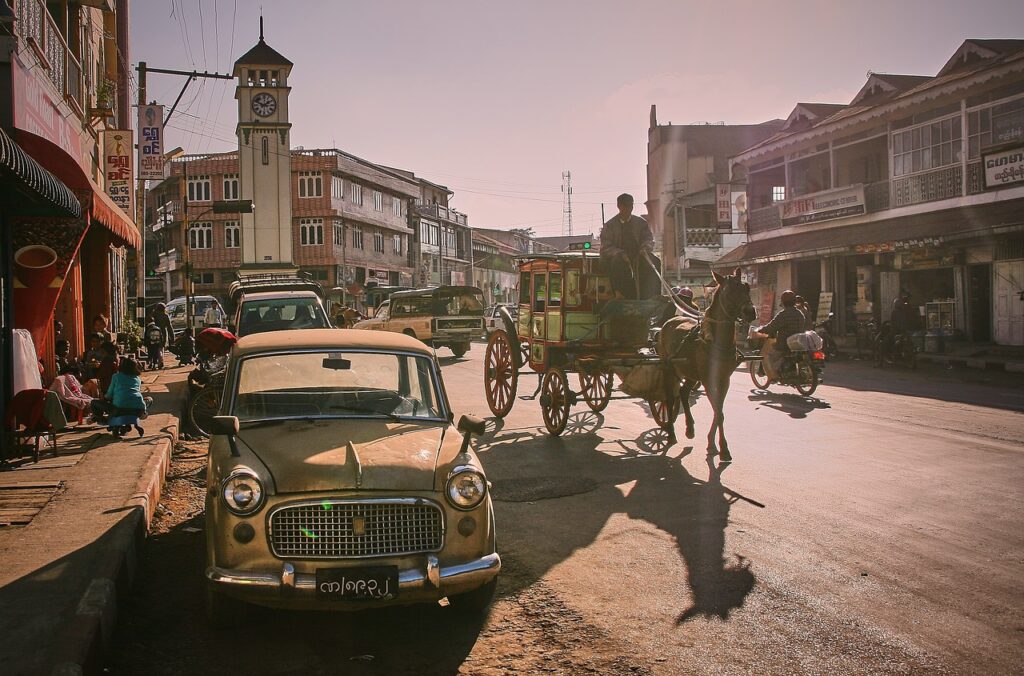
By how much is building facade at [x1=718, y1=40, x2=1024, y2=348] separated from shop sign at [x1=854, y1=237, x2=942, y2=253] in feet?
0.13

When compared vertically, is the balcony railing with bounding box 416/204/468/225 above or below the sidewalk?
above

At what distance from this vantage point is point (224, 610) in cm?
433

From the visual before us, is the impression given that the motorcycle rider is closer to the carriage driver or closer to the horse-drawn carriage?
the horse-drawn carriage

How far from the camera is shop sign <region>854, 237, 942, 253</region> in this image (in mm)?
21250

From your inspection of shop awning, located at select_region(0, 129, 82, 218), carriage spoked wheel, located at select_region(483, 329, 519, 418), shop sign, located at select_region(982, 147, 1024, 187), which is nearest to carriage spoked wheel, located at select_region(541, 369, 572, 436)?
carriage spoked wheel, located at select_region(483, 329, 519, 418)

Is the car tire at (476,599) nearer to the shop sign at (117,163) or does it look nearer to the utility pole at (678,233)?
the shop sign at (117,163)

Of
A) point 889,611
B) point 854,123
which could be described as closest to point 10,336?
point 889,611

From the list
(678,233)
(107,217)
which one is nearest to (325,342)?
(107,217)

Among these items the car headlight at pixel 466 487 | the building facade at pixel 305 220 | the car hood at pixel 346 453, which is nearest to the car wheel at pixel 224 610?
the car hood at pixel 346 453

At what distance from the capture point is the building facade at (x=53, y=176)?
8.41 m

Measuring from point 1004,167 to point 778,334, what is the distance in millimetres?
10184

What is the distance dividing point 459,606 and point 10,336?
6.37 m

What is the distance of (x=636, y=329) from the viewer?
426 inches

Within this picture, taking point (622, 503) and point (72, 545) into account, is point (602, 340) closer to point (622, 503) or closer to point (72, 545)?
point (622, 503)
